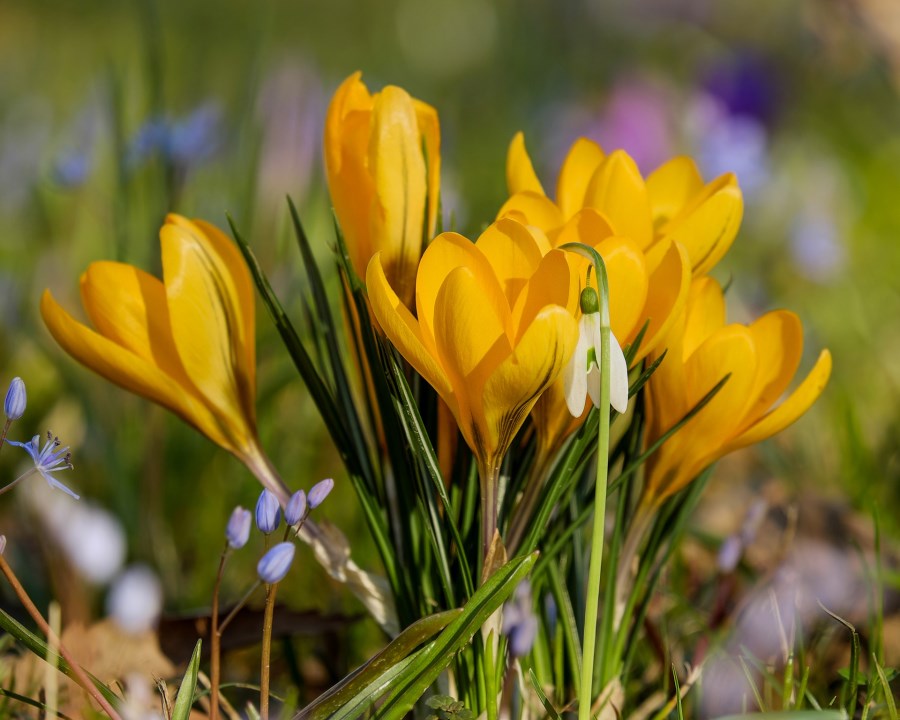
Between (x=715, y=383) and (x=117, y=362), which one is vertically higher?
(x=715, y=383)

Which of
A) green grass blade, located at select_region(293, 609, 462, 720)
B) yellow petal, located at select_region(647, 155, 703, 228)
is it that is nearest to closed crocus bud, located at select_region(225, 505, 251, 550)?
green grass blade, located at select_region(293, 609, 462, 720)

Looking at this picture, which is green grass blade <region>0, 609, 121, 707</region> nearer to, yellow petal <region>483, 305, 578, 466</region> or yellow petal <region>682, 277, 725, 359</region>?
yellow petal <region>483, 305, 578, 466</region>

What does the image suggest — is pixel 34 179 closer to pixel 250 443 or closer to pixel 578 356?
pixel 250 443

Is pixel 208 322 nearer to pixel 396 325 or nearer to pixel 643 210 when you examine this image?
pixel 396 325

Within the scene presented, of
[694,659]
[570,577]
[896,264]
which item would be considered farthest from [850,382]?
[570,577]

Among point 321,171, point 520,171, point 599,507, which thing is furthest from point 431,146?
point 321,171

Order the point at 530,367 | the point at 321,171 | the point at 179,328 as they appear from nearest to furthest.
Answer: the point at 530,367
the point at 179,328
the point at 321,171

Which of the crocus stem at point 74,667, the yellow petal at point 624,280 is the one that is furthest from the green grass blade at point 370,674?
the yellow petal at point 624,280

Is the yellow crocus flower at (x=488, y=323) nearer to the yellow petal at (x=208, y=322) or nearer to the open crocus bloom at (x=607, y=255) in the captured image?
the open crocus bloom at (x=607, y=255)
